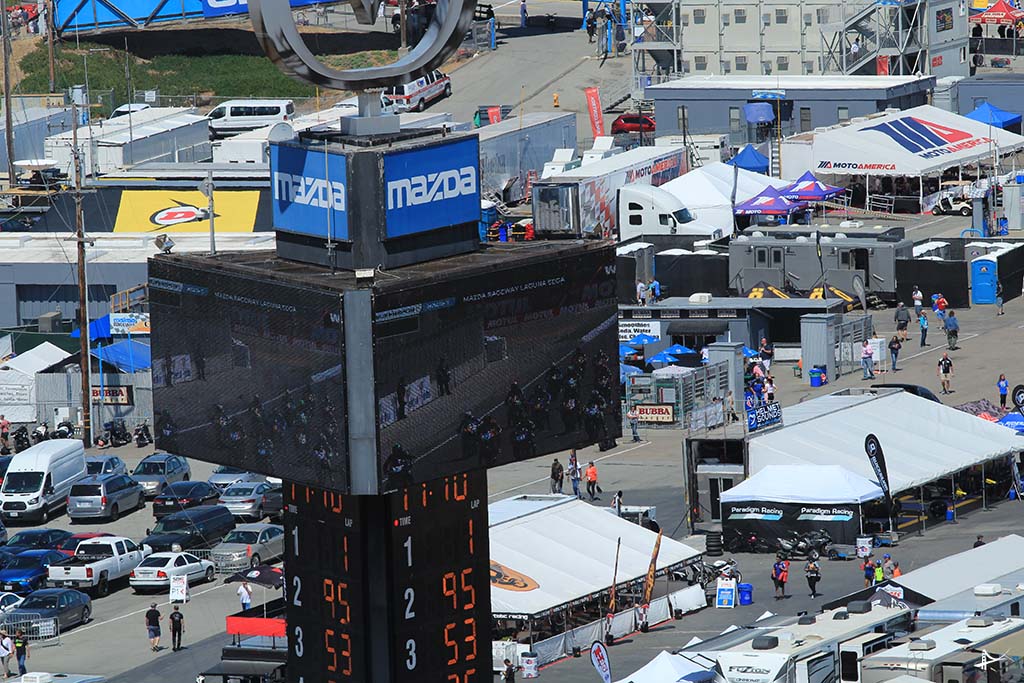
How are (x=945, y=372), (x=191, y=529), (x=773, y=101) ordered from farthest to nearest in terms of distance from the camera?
(x=773, y=101)
(x=945, y=372)
(x=191, y=529)

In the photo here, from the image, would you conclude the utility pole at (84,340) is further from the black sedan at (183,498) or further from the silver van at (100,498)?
the black sedan at (183,498)

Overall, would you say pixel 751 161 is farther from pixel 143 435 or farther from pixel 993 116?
pixel 143 435

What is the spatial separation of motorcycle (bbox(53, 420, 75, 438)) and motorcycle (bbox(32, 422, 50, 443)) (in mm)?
233

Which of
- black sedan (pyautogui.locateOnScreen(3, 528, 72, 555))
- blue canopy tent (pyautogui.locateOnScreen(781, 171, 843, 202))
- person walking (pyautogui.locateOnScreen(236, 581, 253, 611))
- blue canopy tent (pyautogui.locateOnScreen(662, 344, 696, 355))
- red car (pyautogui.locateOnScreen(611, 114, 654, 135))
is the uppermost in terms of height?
red car (pyautogui.locateOnScreen(611, 114, 654, 135))

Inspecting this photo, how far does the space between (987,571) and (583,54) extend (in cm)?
8133

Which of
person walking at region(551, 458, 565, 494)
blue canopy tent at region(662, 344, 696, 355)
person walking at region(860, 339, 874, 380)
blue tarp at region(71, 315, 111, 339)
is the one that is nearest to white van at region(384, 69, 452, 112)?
blue tarp at region(71, 315, 111, 339)

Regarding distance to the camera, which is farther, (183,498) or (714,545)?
(183,498)

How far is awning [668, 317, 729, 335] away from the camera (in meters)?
73.6

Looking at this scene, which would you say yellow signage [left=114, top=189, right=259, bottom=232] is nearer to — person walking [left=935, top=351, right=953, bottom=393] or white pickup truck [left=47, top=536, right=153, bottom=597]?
person walking [left=935, top=351, right=953, bottom=393]

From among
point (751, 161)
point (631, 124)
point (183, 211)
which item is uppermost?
point (631, 124)

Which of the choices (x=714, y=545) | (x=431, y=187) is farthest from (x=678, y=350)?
(x=431, y=187)

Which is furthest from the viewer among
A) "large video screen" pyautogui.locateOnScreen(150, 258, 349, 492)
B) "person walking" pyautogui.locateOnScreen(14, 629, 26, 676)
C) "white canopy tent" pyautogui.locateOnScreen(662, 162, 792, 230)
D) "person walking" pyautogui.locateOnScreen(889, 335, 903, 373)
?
"white canopy tent" pyautogui.locateOnScreen(662, 162, 792, 230)

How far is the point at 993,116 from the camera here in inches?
4131

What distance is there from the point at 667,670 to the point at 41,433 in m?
32.4
